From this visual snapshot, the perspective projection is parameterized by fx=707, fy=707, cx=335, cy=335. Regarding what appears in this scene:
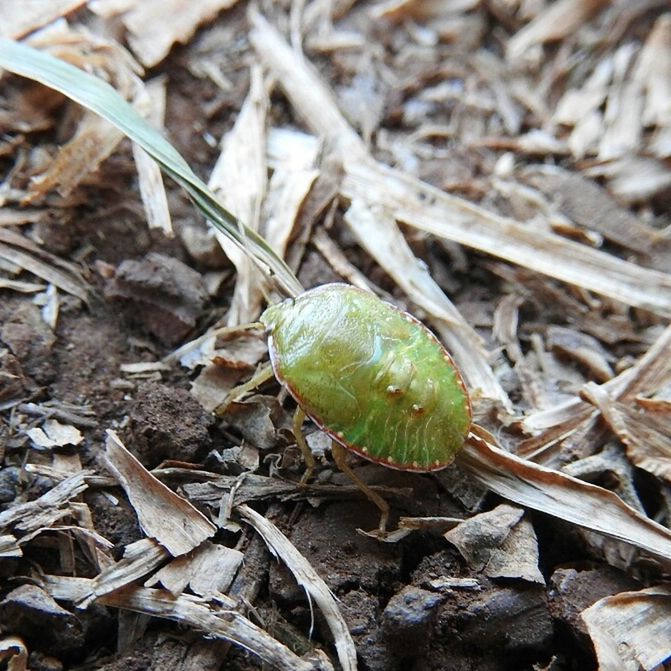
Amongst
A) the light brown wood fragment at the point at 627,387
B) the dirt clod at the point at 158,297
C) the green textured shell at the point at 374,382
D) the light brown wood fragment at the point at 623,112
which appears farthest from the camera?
the light brown wood fragment at the point at 623,112

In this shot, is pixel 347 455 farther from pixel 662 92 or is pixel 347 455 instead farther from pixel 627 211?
pixel 662 92

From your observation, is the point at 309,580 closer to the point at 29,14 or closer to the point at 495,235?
the point at 495,235

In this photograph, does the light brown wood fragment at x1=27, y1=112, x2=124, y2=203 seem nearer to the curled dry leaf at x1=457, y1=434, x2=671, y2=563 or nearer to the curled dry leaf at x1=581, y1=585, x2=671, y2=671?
the curled dry leaf at x1=457, y1=434, x2=671, y2=563

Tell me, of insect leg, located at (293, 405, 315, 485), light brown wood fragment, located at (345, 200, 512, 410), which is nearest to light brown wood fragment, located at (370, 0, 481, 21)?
light brown wood fragment, located at (345, 200, 512, 410)

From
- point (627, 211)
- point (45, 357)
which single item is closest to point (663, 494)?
point (627, 211)

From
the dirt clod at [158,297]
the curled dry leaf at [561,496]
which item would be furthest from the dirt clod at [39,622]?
the curled dry leaf at [561,496]

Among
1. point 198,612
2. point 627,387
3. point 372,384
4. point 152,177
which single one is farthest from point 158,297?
point 627,387

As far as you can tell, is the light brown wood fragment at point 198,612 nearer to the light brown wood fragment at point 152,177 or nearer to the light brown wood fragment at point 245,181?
the light brown wood fragment at point 245,181
